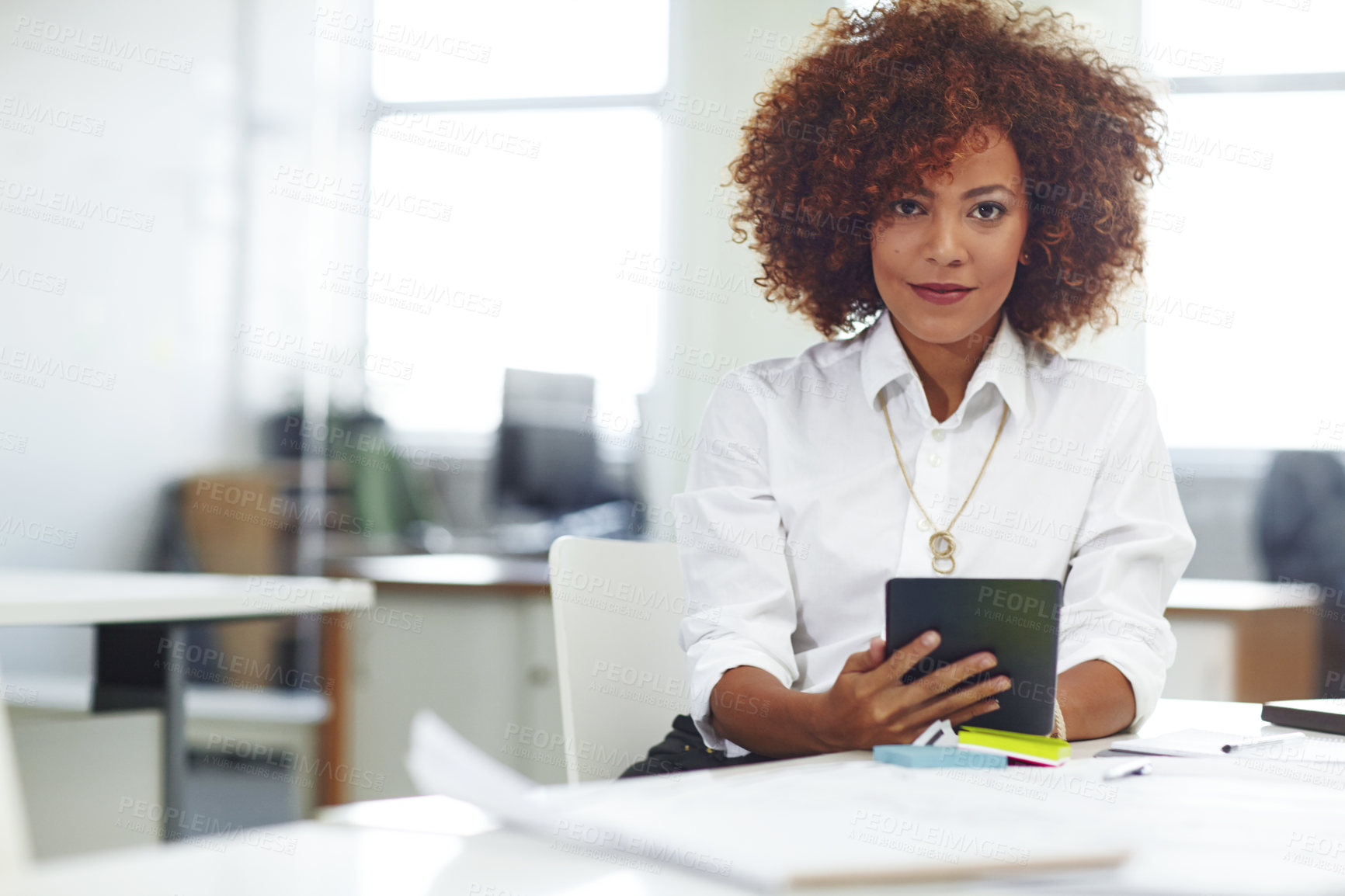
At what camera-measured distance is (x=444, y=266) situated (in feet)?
12.7

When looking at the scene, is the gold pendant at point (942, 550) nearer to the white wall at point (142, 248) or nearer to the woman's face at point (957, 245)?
the woman's face at point (957, 245)

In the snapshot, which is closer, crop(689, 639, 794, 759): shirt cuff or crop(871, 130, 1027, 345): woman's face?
crop(689, 639, 794, 759): shirt cuff

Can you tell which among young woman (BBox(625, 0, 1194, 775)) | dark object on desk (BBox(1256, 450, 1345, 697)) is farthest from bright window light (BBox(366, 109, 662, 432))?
young woman (BBox(625, 0, 1194, 775))

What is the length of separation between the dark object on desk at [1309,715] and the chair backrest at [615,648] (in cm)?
68

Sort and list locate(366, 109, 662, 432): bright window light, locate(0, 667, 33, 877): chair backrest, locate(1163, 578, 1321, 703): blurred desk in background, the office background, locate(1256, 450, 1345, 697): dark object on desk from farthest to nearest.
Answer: locate(366, 109, 662, 432): bright window light
locate(1256, 450, 1345, 697): dark object on desk
the office background
locate(1163, 578, 1321, 703): blurred desk in background
locate(0, 667, 33, 877): chair backrest

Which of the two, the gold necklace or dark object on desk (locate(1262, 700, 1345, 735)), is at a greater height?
the gold necklace

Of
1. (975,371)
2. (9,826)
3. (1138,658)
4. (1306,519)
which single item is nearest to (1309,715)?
(1138,658)

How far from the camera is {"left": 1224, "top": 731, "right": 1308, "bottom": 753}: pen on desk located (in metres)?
0.95

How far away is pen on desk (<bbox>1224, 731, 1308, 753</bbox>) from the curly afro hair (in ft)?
2.31

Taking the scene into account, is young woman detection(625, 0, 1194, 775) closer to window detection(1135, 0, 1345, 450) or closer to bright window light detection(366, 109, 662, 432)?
window detection(1135, 0, 1345, 450)

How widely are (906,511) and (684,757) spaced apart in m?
0.38

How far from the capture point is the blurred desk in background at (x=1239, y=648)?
271cm

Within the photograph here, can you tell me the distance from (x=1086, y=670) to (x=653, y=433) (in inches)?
105

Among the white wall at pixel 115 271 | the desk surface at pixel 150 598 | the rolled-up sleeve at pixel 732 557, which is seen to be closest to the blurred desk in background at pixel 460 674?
the desk surface at pixel 150 598
